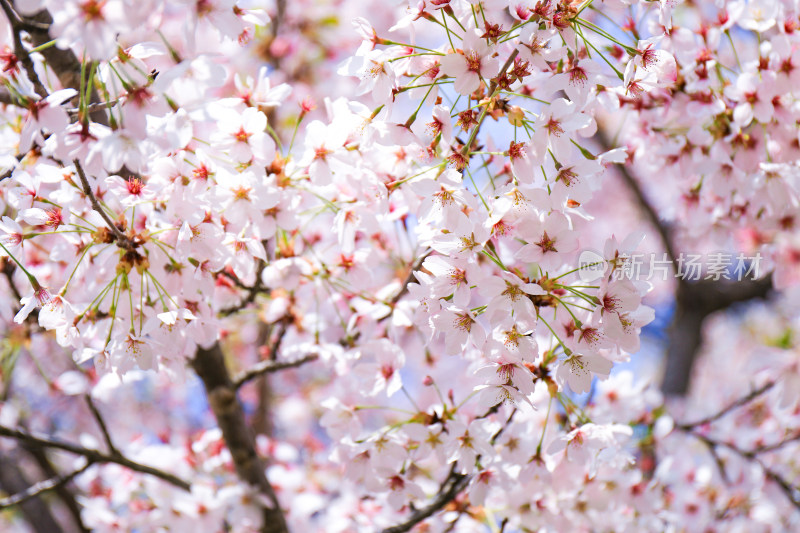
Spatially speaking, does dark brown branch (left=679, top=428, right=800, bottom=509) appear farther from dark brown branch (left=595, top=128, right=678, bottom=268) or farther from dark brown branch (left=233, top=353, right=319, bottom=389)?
dark brown branch (left=233, top=353, right=319, bottom=389)

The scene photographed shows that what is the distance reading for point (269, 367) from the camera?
2352mm

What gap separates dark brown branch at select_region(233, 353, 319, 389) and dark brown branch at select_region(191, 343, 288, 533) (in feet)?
0.11

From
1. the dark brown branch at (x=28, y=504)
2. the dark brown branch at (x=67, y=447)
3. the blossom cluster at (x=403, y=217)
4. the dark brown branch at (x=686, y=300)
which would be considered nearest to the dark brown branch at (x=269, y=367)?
the blossom cluster at (x=403, y=217)

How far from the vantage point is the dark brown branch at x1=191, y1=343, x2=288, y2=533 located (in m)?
2.38

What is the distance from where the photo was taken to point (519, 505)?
2311 mm

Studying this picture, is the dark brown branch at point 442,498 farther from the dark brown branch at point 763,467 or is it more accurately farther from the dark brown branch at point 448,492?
the dark brown branch at point 763,467

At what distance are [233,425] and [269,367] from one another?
312 mm

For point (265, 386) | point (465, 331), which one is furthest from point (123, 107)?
point (265, 386)

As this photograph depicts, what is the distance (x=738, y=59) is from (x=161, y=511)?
107 inches

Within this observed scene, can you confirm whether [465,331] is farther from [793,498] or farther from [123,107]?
[793,498]

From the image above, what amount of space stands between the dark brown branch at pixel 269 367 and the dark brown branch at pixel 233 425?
3 centimetres

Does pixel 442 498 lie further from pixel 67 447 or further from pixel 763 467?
pixel 763 467

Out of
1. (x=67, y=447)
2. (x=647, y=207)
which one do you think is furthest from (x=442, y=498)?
(x=647, y=207)

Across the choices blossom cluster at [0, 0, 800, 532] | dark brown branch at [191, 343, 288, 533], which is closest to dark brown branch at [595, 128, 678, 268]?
blossom cluster at [0, 0, 800, 532]
